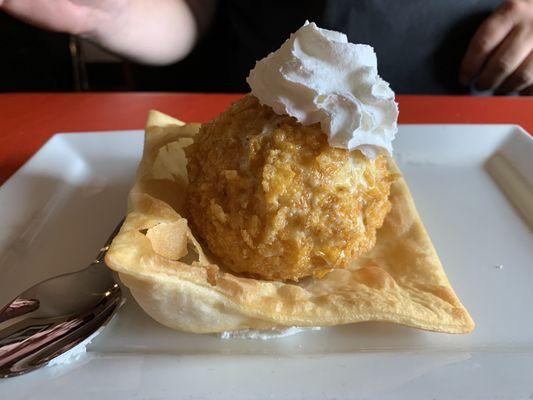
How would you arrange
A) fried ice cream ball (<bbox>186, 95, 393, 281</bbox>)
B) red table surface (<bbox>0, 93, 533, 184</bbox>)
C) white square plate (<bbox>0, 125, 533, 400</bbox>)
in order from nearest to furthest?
white square plate (<bbox>0, 125, 533, 400</bbox>), fried ice cream ball (<bbox>186, 95, 393, 281</bbox>), red table surface (<bbox>0, 93, 533, 184</bbox>)

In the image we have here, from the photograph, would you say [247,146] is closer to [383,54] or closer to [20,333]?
[20,333]

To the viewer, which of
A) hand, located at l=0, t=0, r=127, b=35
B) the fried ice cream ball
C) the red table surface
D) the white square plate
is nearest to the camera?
the white square plate

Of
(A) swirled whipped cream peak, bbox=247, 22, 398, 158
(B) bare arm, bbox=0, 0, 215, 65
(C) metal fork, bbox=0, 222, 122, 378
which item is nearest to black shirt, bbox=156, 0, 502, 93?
(B) bare arm, bbox=0, 0, 215, 65

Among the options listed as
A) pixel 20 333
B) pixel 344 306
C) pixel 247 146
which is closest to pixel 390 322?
pixel 344 306

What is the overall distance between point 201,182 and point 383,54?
1305 mm

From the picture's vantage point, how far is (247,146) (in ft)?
3.03

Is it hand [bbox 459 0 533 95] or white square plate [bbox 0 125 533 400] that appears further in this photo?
hand [bbox 459 0 533 95]

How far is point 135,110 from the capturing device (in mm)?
1860

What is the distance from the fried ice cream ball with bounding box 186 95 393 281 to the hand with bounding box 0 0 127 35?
830 mm

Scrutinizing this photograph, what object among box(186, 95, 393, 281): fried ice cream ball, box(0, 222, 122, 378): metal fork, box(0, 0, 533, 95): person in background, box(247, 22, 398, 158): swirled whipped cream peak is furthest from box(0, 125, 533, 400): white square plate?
box(0, 0, 533, 95): person in background

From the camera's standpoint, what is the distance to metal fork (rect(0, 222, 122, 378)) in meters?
0.79

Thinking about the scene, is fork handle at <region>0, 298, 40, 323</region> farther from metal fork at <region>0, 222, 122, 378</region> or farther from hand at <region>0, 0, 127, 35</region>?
hand at <region>0, 0, 127, 35</region>

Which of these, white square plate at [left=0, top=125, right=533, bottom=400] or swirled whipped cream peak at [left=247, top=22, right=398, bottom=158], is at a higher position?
swirled whipped cream peak at [left=247, top=22, right=398, bottom=158]

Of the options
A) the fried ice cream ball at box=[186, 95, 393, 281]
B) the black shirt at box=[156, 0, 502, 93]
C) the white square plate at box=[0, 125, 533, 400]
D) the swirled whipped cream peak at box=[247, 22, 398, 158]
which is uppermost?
the black shirt at box=[156, 0, 502, 93]
